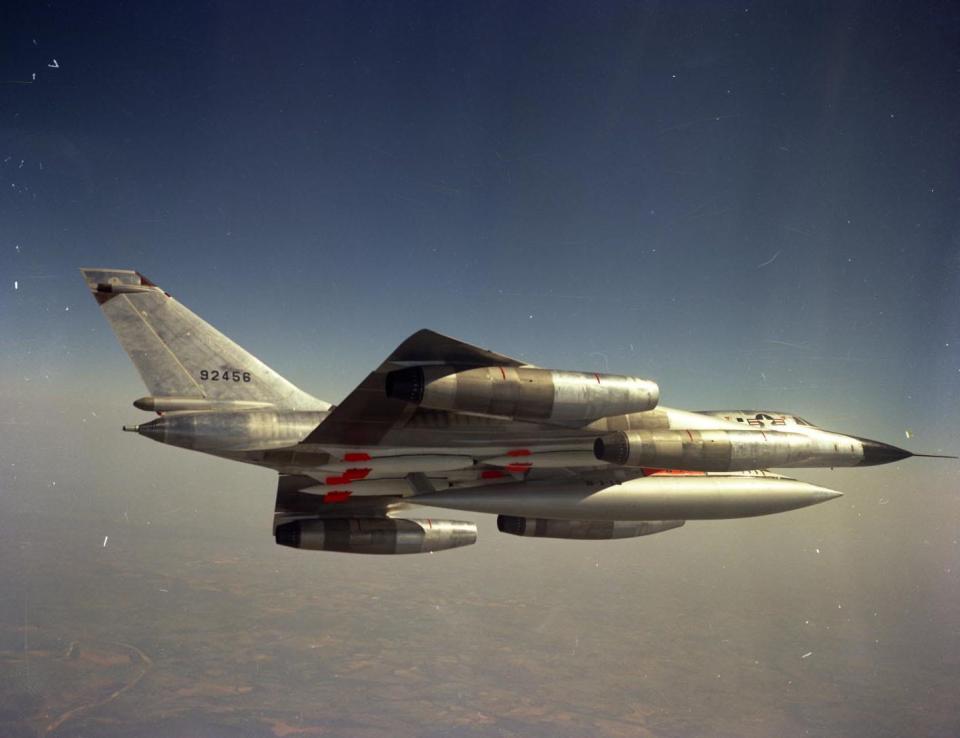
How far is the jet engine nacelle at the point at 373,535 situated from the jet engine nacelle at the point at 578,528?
100 cm

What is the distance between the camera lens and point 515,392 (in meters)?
7.25

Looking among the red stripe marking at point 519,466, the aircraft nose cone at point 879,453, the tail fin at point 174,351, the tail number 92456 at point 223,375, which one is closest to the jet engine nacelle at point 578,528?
the red stripe marking at point 519,466

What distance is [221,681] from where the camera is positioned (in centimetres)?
7119

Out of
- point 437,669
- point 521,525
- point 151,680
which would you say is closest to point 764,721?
point 437,669

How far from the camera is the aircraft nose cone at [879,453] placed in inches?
411

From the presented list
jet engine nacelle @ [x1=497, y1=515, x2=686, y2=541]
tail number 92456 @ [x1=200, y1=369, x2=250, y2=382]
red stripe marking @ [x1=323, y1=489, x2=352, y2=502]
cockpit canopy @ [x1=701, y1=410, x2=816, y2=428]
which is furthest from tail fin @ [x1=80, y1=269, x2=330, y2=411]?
cockpit canopy @ [x1=701, y1=410, x2=816, y2=428]

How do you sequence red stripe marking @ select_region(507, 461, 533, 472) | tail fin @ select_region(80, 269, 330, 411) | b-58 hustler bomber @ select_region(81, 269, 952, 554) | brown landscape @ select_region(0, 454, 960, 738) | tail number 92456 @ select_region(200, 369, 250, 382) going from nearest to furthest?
b-58 hustler bomber @ select_region(81, 269, 952, 554)
tail fin @ select_region(80, 269, 330, 411)
tail number 92456 @ select_region(200, 369, 250, 382)
red stripe marking @ select_region(507, 461, 533, 472)
brown landscape @ select_region(0, 454, 960, 738)

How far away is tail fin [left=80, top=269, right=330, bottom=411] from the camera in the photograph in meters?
9.30

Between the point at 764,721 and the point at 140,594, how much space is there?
96086 millimetres

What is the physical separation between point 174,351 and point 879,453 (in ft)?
41.6

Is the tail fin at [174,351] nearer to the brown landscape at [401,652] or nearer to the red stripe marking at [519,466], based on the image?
the red stripe marking at [519,466]

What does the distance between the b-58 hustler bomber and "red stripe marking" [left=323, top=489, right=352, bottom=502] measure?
0.44ft

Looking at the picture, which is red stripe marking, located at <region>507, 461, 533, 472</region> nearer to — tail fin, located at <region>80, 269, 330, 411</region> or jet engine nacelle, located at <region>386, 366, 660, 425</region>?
jet engine nacelle, located at <region>386, 366, 660, 425</region>

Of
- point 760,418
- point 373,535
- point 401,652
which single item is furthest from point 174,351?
point 401,652
